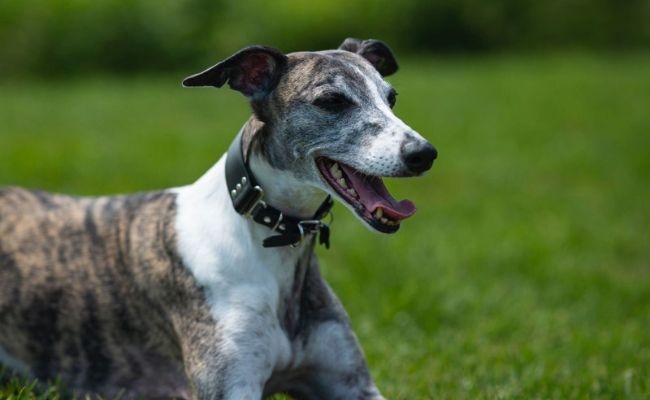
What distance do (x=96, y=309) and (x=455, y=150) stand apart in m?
6.93

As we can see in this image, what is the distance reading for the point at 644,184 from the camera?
31.6 feet

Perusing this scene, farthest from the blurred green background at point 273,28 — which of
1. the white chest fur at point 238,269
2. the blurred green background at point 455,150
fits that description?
the white chest fur at point 238,269

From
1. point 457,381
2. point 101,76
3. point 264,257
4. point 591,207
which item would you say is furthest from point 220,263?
point 101,76

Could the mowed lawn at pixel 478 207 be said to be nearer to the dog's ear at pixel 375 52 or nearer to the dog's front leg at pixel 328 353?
the dog's front leg at pixel 328 353

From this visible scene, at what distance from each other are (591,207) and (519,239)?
1601 millimetres

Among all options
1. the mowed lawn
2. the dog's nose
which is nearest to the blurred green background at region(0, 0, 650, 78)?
the mowed lawn

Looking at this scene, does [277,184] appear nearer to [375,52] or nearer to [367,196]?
[367,196]

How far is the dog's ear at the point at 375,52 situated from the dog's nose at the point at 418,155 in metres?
0.85

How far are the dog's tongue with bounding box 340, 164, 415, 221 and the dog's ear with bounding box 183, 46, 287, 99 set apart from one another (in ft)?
1.37

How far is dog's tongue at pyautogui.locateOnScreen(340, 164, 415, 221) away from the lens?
3.50 m

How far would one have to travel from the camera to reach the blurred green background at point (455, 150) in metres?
5.41

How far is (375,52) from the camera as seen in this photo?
14.0ft

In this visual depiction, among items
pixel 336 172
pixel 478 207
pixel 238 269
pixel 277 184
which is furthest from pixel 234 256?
pixel 478 207

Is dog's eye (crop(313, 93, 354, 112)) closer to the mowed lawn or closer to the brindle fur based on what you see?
the brindle fur
